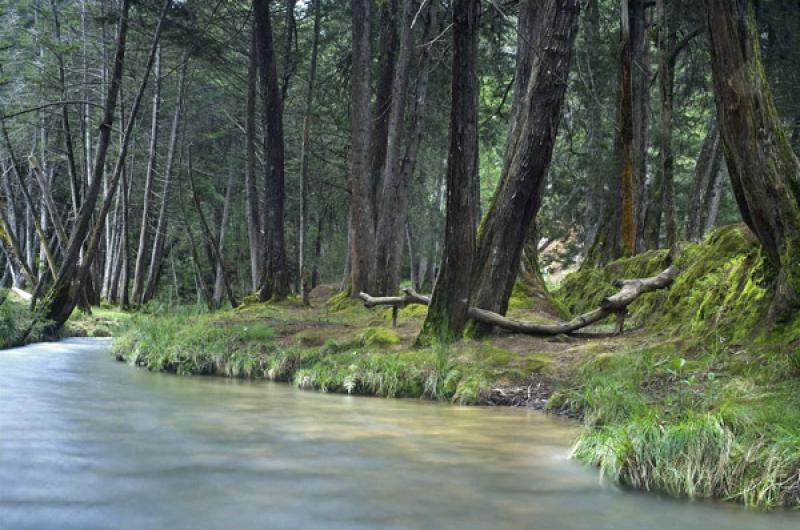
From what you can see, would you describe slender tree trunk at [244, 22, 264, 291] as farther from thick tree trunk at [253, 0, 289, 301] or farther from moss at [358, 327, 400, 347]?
moss at [358, 327, 400, 347]

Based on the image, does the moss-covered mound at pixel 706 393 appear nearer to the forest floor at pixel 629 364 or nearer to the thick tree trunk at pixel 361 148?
the forest floor at pixel 629 364

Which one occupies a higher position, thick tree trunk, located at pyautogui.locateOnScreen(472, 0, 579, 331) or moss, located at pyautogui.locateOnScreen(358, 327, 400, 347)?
thick tree trunk, located at pyautogui.locateOnScreen(472, 0, 579, 331)

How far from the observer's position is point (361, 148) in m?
17.3

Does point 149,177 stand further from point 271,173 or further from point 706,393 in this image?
point 706,393

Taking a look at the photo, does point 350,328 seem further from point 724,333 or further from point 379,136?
point 379,136

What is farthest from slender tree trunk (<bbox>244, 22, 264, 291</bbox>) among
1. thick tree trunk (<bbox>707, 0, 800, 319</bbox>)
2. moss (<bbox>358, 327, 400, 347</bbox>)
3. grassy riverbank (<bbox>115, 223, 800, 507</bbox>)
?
thick tree trunk (<bbox>707, 0, 800, 319</bbox>)

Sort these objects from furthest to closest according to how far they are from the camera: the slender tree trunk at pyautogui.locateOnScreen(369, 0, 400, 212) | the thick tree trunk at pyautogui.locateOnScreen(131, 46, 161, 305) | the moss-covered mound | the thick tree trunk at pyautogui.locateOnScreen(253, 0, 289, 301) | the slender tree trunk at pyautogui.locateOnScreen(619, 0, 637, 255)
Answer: the thick tree trunk at pyautogui.locateOnScreen(131, 46, 161, 305) → the slender tree trunk at pyautogui.locateOnScreen(369, 0, 400, 212) → the thick tree trunk at pyautogui.locateOnScreen(253, 0, 289, 301) → the slender tree trunk at pyautogui.locateOnScreen(619, 0, 637, 255) → the moss-covered mound

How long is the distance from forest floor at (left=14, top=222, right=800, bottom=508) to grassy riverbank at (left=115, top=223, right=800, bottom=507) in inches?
0.6

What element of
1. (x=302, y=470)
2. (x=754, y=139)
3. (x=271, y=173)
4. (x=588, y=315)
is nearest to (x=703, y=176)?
(x=271, y=173)

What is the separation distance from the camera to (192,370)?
1227 cm

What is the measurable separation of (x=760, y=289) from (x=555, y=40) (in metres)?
4.53

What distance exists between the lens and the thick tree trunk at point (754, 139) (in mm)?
6676

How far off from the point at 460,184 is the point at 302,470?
17.7ft

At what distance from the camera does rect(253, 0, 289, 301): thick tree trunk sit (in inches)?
717
